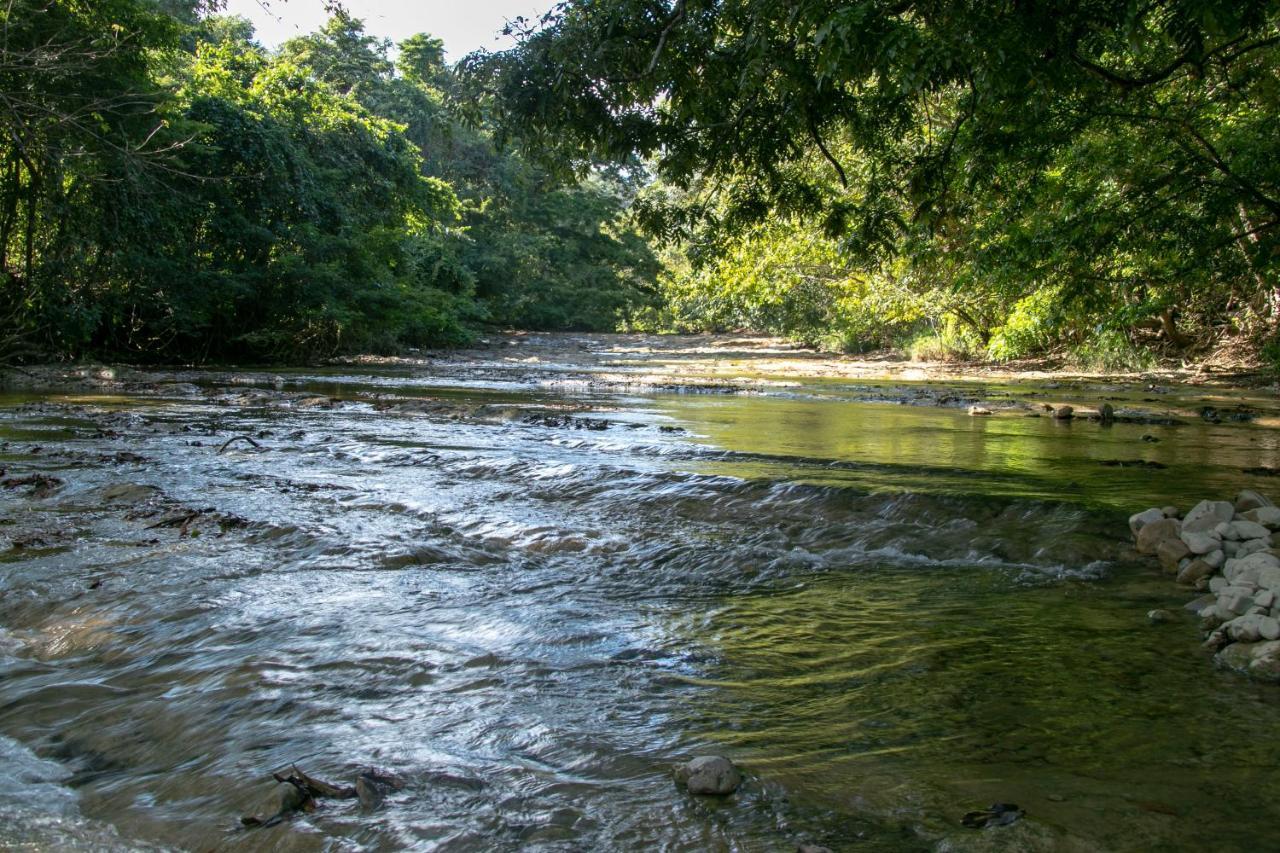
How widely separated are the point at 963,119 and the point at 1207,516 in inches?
165

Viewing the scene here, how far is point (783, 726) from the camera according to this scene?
273cm

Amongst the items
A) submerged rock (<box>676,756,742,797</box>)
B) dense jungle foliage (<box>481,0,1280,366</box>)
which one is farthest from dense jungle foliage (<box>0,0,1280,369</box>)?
submerged rock (<box>676,756,742,797</box>)

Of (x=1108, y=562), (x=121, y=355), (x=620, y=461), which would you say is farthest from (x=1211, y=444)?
(x=121, y=355)

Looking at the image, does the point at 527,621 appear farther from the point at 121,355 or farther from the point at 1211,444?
the point at 121,355

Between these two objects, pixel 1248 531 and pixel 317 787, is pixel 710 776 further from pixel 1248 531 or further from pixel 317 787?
pixel 1248 531

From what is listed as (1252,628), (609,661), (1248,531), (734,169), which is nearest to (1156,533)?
(1248,531)

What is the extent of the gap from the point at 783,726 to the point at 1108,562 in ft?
9.63

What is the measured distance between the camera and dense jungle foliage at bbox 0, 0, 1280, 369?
20.8 feet

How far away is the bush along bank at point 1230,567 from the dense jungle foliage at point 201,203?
243 inches

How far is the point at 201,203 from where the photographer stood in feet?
57.4

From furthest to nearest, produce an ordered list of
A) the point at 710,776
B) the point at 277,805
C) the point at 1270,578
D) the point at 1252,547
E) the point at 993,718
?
1. the point at 1252,547
2. the point at 1270,578
3. the point at 993,718
4. the point at 710,776
5. the point at 277,805

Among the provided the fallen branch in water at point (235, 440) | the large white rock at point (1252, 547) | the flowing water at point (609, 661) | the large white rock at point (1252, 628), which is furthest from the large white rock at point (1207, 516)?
the fallen branch in water at point (235, 440)

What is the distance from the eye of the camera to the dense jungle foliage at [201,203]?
32.2 ft

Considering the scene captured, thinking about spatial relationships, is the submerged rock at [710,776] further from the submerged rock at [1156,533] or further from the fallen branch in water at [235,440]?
the fallen branch in water at [235,440]
